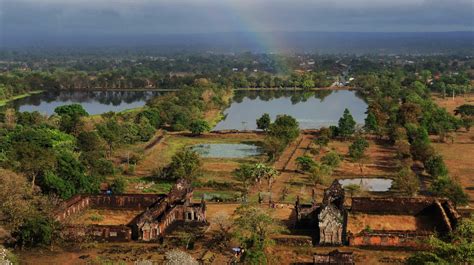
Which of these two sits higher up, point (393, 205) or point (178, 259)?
point (178, 259)

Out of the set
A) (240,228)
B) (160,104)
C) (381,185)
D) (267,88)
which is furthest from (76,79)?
(240,228)

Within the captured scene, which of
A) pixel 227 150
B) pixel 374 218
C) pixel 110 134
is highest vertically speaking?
pixel 110 134

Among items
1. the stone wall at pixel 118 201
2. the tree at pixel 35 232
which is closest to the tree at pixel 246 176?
the stone wall at pixel 118 201

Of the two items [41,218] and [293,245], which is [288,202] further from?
[41,218]

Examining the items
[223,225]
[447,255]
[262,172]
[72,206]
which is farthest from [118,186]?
[447,255]

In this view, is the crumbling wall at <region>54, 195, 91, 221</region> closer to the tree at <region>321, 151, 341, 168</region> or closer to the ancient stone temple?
the ancient stone temple

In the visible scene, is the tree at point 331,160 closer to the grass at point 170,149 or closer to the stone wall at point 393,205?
the grass at point 170,149

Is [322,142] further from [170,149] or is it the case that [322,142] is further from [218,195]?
[218,195]
